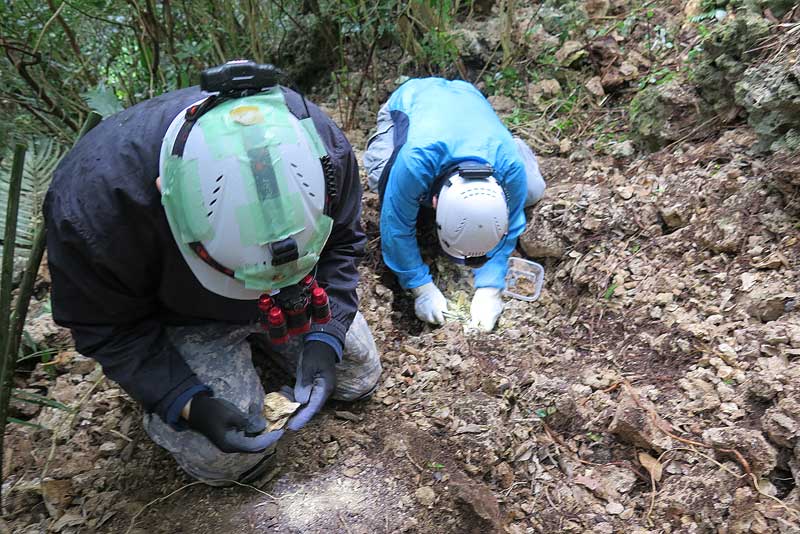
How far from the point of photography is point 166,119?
149cm

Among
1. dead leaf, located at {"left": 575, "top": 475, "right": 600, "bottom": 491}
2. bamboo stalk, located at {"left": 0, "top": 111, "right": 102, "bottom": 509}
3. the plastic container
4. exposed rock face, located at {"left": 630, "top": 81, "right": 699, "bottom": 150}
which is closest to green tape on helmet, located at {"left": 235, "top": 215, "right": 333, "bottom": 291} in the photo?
bamboo stalk, located at {"left": 0, "top": 111, "right": 102, "bottom": 509}

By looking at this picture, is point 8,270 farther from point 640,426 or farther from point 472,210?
point 640,426

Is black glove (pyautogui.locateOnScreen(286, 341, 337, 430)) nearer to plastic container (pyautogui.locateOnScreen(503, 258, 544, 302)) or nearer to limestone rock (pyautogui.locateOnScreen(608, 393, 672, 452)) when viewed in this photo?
limestone rock (pyautogui.locateOnScreen(608, 393, 672, 452))

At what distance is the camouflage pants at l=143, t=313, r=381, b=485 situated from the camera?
5.86ft

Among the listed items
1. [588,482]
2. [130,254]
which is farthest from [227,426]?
[588,482]

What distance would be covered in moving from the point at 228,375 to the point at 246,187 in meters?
0.87

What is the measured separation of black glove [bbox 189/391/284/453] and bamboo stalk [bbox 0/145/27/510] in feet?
1.51

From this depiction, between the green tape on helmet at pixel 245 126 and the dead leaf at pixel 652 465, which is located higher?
the green tape on helmet at pixel 245 126

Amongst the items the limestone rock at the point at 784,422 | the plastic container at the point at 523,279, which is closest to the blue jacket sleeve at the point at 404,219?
the plastic container at the point at 523,279

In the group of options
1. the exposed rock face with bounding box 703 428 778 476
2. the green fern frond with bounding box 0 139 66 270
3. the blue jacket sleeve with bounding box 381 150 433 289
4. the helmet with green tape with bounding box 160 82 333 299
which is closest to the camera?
the helmet with green tape with bounding box 160 82 333 299

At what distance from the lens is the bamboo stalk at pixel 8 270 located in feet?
4.26

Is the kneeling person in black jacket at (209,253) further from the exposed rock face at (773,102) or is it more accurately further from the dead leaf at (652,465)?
the exposed rock face at (773,102)

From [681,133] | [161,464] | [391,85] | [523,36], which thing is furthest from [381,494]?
[523,36]

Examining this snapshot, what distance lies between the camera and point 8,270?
1356mm
